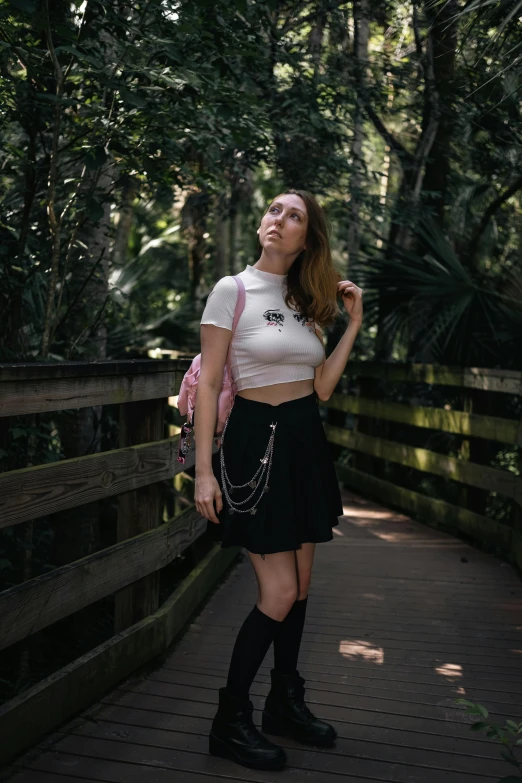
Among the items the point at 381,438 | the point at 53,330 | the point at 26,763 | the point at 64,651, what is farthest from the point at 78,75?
the point at 381,438

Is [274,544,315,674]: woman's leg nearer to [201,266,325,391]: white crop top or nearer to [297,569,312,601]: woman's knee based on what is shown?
[297,569,312,601]: woman's knee

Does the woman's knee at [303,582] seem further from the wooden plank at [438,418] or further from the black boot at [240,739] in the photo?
the wooden plank at [438,418]

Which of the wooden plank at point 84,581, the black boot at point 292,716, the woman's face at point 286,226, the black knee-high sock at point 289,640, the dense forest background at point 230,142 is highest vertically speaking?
the dense forest background at point 230,142

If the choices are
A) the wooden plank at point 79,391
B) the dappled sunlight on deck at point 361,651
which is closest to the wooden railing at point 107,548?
the wooden plank at point 79,391

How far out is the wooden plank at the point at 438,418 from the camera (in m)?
5.94

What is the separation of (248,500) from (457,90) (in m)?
6.04

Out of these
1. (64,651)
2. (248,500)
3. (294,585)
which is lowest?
(64,651)

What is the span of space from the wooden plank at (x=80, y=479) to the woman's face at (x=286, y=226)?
3.14 ft

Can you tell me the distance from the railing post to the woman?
82 centimetres

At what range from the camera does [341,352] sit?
320 cm

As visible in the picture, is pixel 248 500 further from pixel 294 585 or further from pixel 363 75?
pixel 363 75

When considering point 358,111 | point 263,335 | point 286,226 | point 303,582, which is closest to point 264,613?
point 303,582

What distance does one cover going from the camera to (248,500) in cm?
301

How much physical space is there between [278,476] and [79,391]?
726mm
